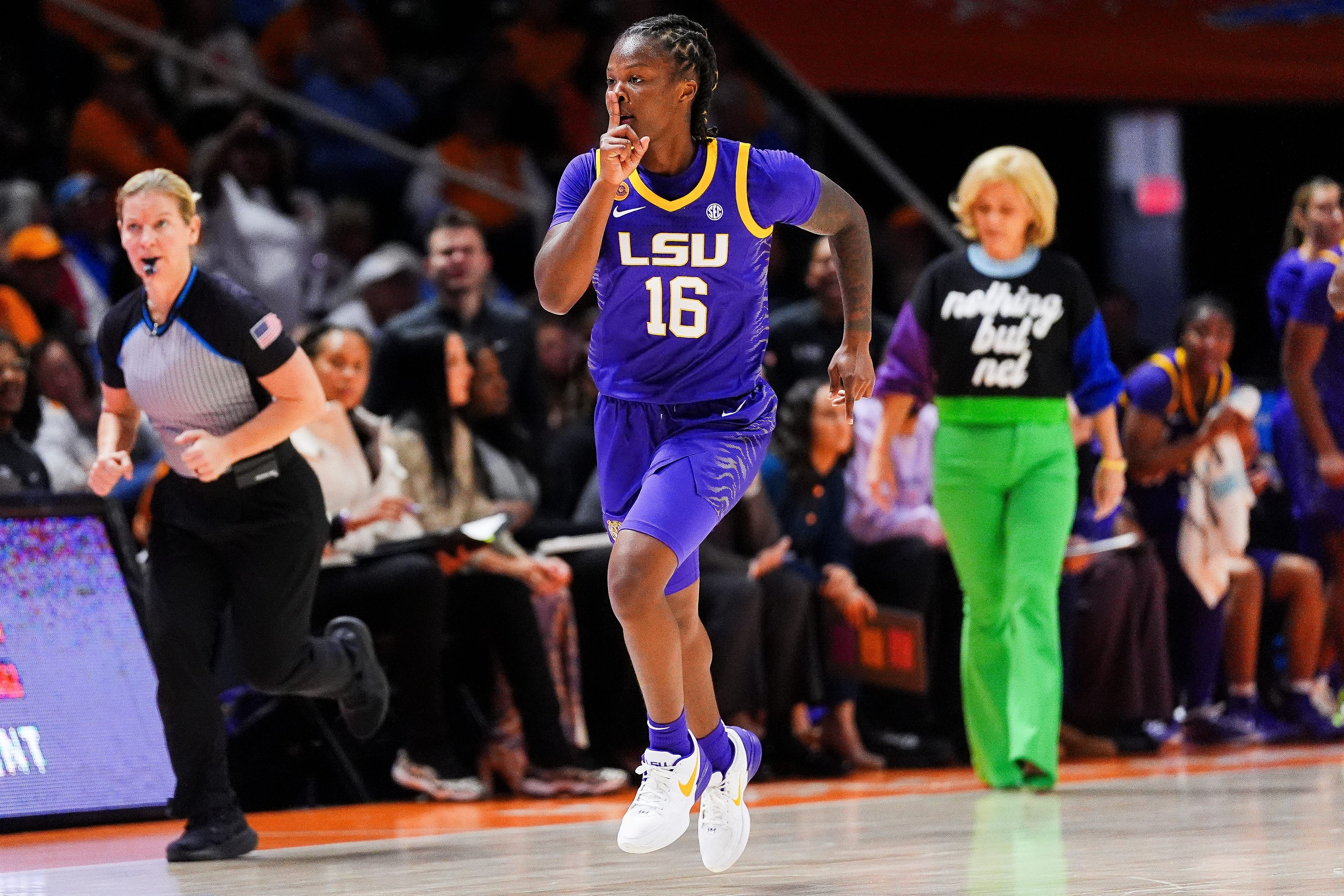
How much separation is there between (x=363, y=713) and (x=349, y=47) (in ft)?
17.5

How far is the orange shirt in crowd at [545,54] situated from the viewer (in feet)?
35.4

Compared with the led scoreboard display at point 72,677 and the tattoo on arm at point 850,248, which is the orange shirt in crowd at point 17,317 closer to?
the led scoreboard display at point 72,677

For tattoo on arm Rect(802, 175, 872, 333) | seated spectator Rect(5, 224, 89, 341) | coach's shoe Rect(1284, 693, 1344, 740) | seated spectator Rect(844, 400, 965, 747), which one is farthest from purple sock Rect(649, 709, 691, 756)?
coach's shoe Rect(1284, 693, 1344, 740)

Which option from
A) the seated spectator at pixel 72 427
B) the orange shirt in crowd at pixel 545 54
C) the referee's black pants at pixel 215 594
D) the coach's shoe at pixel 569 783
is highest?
the orange shirt in crowd at pixel 545 54

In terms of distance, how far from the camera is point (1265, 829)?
200 inches

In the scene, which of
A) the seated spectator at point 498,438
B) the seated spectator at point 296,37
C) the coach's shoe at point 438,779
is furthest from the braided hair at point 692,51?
the seated spectator at point 296,37

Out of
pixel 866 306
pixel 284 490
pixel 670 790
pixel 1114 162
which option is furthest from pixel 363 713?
pixel 1114 162

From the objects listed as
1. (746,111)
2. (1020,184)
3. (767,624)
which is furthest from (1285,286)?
(746,111)

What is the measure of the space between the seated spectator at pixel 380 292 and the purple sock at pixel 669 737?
14.7 ft

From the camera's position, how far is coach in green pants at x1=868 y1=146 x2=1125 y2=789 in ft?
20.9

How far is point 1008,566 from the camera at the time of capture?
21.1ft

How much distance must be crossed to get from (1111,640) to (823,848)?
3375mm

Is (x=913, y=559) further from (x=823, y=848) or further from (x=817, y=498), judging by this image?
(x=823, y=848)

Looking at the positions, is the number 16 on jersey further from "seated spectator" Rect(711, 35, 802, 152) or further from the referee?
"seated spectator" Rect(711, 35, 802, 152)
